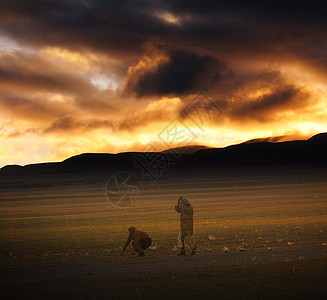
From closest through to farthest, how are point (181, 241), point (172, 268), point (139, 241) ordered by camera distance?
point (172, 268) → point (181, 241) → point (139, 241)

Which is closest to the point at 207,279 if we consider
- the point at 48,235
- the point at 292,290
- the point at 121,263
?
the point at 292,290

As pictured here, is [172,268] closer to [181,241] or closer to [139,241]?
[181,241]

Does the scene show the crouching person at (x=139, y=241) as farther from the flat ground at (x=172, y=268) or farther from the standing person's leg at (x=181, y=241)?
the standing person's leg at (x=181, y=241)

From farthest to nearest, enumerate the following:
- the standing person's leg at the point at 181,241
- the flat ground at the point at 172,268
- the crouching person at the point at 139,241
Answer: the crouching person at the point at 139,241 → the standing person's leg at the point at 181,241 → the flat ground at the point at 172,268

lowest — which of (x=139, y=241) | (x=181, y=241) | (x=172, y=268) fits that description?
(x=172, y=268)

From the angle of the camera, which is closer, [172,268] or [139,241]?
[172,268]

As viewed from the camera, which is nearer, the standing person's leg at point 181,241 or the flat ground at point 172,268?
the flat ground at point 172,268

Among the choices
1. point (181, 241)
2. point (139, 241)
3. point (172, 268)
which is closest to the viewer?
point (172, 268)

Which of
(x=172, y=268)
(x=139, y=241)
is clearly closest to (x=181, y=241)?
(x=139, y=241)

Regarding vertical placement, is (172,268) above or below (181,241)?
below

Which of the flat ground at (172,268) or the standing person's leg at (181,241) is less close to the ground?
the standing person's leg at (181,241)

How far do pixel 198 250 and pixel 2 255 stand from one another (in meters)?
8.04

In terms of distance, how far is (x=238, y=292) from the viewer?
1004 centimetres

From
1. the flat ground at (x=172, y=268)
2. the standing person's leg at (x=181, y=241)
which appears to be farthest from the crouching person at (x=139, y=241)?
the standing person's leg at (x=181, y=241)
